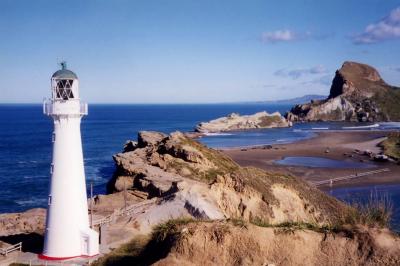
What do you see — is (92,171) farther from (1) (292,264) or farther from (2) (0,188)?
(1) (292,264)

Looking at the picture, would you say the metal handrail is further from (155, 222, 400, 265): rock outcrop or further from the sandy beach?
(155, 222, 400, 265): rock outcrop

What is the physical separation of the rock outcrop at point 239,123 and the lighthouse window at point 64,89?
12565 centimetres

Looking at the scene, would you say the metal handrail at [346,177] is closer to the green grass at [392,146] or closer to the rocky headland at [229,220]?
the green grass at [392,146]

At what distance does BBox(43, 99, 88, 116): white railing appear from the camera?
2155cm

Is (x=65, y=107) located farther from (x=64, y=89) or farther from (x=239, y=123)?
(x=239, y=123)

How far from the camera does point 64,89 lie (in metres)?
22.0

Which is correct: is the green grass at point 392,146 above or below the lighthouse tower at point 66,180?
below

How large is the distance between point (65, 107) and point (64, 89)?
3.05 feet

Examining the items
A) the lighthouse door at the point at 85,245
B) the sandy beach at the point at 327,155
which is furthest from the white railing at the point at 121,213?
the sandy beach at the point at 327,155

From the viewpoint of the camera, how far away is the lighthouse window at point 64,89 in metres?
22.0

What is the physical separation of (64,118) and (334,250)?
12.4 metres

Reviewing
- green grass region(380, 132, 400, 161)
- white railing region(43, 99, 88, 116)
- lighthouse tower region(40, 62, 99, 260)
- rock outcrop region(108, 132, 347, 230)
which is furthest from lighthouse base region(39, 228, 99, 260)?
green grass region(380, 132, 400, 161)

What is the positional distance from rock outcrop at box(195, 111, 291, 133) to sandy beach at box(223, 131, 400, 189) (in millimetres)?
32041

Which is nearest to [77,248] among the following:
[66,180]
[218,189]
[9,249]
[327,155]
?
[66,180]
